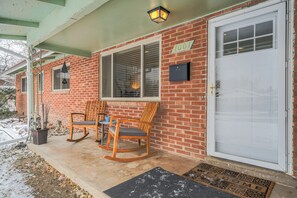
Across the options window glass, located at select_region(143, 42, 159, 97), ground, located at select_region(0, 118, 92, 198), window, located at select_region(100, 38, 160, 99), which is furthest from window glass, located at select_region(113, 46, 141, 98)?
ground, located at select_region(0, 118, 92, 198)

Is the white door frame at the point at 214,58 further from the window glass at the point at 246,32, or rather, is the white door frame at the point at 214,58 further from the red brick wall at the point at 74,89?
the red brick wall at the point at 74,89

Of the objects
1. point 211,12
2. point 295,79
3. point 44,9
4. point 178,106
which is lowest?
point 178,106

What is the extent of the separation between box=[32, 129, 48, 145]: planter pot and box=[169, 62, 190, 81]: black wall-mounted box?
9.61 ft

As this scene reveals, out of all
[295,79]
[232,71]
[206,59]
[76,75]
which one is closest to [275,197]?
[295,79]

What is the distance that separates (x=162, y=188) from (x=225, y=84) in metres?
1.66

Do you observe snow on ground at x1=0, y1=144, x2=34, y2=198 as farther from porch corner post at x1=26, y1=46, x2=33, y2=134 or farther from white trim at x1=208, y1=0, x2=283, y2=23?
white trim at x1=208, y1=0, x2=283, y2=23

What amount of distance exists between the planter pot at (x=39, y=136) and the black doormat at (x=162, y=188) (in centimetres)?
262

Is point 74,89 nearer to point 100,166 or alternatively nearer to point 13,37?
point 13,37

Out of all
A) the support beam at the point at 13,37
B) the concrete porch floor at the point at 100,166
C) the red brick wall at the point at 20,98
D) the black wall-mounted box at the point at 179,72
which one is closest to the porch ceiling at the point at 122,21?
the support beam at the point at 13,37

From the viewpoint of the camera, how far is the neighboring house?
2035mm

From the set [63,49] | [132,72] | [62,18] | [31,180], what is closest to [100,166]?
[31,180]

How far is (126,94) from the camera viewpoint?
402cm

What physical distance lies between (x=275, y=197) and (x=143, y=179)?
1369 mm

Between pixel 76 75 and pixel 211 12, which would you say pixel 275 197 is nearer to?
pixel 211 12
